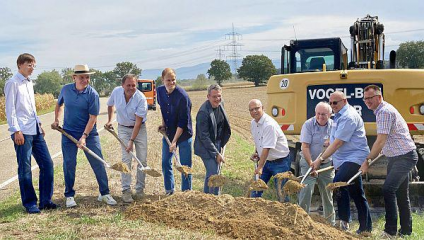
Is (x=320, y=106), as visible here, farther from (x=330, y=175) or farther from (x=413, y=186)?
(x=413, y=186)

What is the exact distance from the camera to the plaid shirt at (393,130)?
596 centimetres

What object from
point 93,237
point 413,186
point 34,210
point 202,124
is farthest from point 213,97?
point 413,186

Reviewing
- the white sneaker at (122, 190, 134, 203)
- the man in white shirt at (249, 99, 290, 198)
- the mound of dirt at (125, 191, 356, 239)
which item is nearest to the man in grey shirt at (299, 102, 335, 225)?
the man in white shirt at (249, 99, 290, 198)

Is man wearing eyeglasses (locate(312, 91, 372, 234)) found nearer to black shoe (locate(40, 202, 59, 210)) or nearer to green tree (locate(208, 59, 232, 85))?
black shoe (locate(40, 202, 59, 210))

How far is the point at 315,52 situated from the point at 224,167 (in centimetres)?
310

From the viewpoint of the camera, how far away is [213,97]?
6762mm

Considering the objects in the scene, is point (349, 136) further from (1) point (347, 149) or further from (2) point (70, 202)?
(2) point (70, 202)

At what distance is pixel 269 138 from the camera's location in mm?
6453

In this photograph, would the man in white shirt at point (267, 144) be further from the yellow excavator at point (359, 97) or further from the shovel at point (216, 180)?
the yellow excavator at point (359, 97)

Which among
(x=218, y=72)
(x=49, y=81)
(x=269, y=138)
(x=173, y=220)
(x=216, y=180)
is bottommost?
(x=173, y=220)

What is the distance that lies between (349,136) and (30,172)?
4122 mm

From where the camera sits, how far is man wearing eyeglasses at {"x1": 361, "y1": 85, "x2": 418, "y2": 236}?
5.98 metres

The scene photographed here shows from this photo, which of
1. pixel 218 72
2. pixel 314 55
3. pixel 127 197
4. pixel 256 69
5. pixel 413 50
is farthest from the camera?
pixel 218 72

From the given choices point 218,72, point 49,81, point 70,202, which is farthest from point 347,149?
point 49,81
